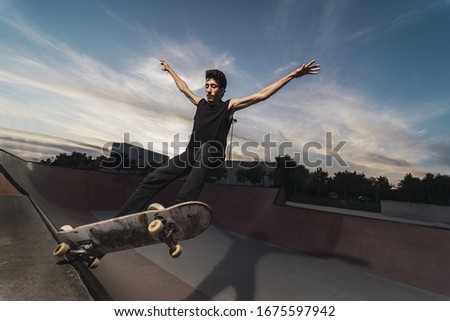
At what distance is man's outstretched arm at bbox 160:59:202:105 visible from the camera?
308 cm

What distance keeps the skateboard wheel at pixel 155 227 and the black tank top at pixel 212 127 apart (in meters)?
0.96

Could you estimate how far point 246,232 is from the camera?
8133mm

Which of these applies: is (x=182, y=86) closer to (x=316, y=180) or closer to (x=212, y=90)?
(x=212, y=90)

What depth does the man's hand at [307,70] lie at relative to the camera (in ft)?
8.34

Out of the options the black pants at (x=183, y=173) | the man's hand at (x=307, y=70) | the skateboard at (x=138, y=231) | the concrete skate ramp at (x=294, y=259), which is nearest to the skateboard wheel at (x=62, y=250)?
the skateboard at (x=138, y=231)

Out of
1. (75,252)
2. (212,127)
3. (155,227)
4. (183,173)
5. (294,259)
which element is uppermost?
(212,127)

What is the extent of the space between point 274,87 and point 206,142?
0.91m

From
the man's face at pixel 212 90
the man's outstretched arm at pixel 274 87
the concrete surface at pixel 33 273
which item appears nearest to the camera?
the concrete surface at pixel 33 273

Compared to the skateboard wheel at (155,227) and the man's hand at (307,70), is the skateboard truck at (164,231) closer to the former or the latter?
the skateboard wheel at (155,227)

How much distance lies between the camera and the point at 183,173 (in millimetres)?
2580

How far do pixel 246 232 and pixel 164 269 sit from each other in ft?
13.2

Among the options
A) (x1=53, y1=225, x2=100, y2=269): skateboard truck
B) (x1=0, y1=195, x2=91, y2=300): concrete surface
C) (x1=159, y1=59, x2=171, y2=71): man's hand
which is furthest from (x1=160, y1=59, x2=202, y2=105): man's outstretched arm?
(x1=0, y1=195, x2=91, y2=300): concrete surface

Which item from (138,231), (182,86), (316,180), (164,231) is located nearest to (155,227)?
(164,231)

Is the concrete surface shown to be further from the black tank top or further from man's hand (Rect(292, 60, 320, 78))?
man's hand (Rect(292, 60, 320, 78))
